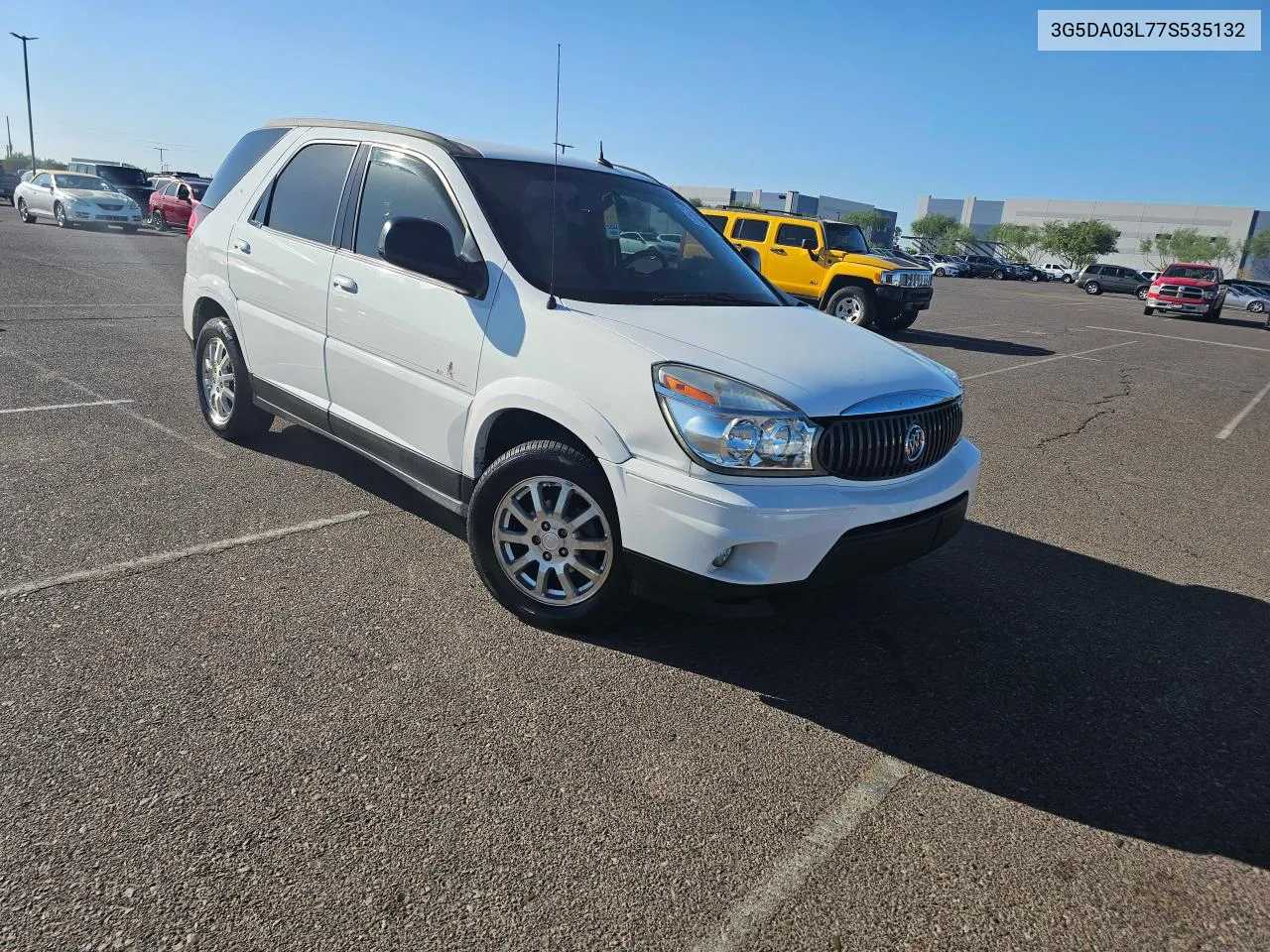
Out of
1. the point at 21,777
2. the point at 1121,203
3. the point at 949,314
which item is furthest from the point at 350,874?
the point at 1121,203

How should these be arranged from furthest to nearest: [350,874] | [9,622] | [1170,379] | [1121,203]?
[1121,203] < [1170,379] < [9,622] < [350,874]

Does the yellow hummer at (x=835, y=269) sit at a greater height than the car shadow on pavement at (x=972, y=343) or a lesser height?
greater

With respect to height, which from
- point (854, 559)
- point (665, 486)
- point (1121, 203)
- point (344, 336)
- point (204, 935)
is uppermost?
point (1121, 203)

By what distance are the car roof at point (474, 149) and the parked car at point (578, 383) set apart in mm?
22

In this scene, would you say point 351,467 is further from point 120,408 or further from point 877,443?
point 877,443

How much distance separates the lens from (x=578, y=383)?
3271 mm

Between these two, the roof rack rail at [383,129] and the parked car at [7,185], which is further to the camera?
the parked car at [7,185]

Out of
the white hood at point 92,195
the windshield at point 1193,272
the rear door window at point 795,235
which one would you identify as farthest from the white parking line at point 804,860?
the windshield at point 1193,272

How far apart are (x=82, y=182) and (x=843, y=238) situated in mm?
24436

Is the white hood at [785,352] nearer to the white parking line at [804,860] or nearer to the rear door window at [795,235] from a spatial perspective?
the white parking line at [804,860]

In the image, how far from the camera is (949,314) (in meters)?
22.8

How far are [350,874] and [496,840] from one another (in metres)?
0.38

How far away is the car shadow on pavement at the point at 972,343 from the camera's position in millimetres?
14727

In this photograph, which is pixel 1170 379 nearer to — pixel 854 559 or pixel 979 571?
pixel 979 571
